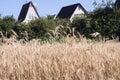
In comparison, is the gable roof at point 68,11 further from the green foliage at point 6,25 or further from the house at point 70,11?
the green foliage at point 6,25

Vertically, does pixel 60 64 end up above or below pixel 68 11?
above

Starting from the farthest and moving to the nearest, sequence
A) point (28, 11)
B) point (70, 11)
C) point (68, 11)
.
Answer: point (28, 11) < point (68, 11) < point (70, 11)

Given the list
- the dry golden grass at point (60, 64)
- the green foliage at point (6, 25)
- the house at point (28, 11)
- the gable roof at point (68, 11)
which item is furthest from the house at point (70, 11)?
the dry golden grass at point (60, 64)

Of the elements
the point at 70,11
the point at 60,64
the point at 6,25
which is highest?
the point at 6,25

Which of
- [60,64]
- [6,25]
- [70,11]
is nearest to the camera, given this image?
[60,64]

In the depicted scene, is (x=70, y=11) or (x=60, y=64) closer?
(x=60, y=64)

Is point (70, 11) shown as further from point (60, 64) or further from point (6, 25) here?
point (60, 64)

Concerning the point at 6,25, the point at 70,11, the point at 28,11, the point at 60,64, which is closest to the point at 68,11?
the point at 70,11

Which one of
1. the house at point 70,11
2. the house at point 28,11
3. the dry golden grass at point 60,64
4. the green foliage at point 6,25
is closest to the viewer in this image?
the dry golden grass at point 60,64

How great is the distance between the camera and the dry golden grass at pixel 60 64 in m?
3.11

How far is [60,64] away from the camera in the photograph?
10.9 feet

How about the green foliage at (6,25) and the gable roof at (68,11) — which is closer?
the green foliage at (6,25)

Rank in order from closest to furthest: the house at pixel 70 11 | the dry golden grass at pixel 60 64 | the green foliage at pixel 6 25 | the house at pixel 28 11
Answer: the dry golden grass at pixel 60 64 → the green foliage at pixel 6 25 → the house at pixel 70 11 → the house at pixel 28 11

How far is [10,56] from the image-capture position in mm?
3752
